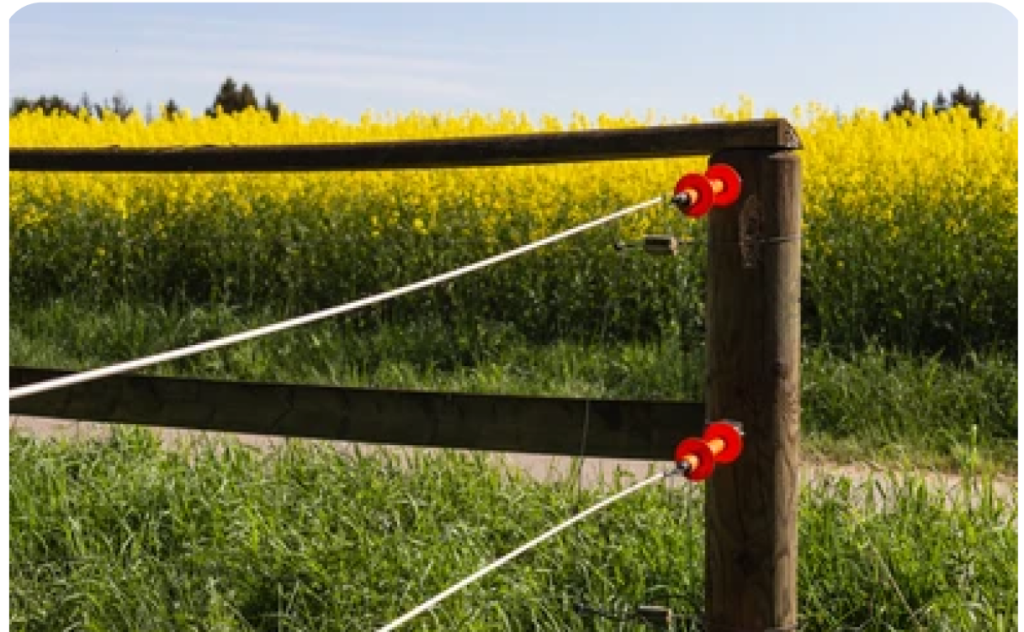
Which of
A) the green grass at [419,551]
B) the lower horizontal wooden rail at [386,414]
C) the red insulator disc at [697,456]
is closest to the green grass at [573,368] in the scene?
the green grass at [419,551]

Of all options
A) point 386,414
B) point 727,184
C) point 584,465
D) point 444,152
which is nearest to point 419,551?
point 386,414

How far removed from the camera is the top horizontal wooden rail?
8.11ft

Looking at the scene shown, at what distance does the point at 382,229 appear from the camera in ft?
26.0

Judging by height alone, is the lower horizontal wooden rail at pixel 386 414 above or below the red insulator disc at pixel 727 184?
below

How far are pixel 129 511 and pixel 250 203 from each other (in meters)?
4.57

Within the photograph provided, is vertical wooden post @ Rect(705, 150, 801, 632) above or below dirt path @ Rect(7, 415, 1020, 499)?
above

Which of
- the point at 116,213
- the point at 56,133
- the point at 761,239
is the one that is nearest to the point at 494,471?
the point at 761,239

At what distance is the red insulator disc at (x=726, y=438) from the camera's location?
7.97 feet

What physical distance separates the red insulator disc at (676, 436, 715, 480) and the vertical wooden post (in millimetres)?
97

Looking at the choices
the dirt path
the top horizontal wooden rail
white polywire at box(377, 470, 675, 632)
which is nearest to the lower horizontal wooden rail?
white polywire at box(377, 470, 675, 632)

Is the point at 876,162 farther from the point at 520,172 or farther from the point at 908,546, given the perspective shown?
the point at 908,546

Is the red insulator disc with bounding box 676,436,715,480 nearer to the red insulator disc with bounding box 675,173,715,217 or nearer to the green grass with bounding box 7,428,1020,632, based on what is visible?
the red insulator disc with bounding box 675,173,715,217

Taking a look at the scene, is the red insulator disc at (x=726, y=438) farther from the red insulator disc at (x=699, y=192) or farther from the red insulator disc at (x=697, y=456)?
the red insulator disc at (x=699, y=192)

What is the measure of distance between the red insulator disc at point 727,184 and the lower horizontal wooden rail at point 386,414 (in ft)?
1.85
